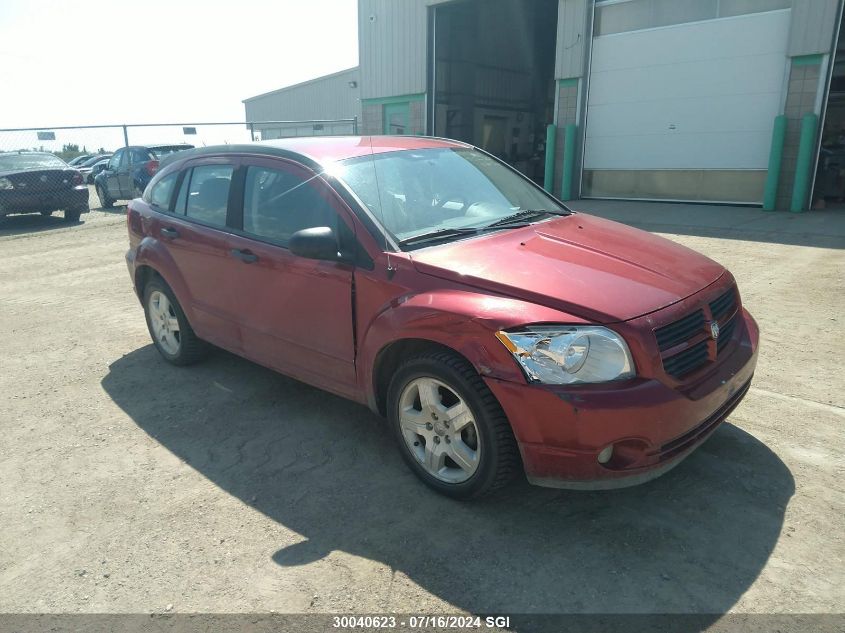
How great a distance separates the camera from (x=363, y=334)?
10.8 feet

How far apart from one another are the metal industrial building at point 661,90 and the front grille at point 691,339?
996 centimetres

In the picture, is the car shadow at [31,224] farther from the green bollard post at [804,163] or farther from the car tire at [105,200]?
the green bollard post at [804,163]

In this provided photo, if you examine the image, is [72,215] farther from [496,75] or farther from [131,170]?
[496,75]

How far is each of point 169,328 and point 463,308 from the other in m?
3.13

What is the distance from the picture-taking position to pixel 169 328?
4996 millimetres

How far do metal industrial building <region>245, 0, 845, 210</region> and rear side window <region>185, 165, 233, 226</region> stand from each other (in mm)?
10651

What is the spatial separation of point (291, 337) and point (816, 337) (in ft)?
13.6

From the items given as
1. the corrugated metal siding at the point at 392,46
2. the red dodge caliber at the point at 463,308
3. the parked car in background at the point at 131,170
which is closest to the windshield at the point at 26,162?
the parked car in background at the point at 131,170

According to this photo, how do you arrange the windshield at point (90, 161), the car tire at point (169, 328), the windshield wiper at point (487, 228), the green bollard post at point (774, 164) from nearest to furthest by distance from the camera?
the windshield wiper at point (487, 228) → the car tire at point (169, 328) → the green bollard post at point (774, 164) → the windshield at point (90, 161)

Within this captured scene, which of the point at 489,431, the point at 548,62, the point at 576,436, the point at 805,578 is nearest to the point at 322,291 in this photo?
the point at 489,431

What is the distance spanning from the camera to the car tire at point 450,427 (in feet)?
9.05

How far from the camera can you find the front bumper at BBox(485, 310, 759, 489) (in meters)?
2.52

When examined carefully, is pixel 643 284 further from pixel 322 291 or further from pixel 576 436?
pixel 322 291

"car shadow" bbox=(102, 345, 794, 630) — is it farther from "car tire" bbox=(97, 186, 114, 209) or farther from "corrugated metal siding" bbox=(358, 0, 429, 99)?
"corrugated metal siding" bbox=(358, 0, 429, 99)
